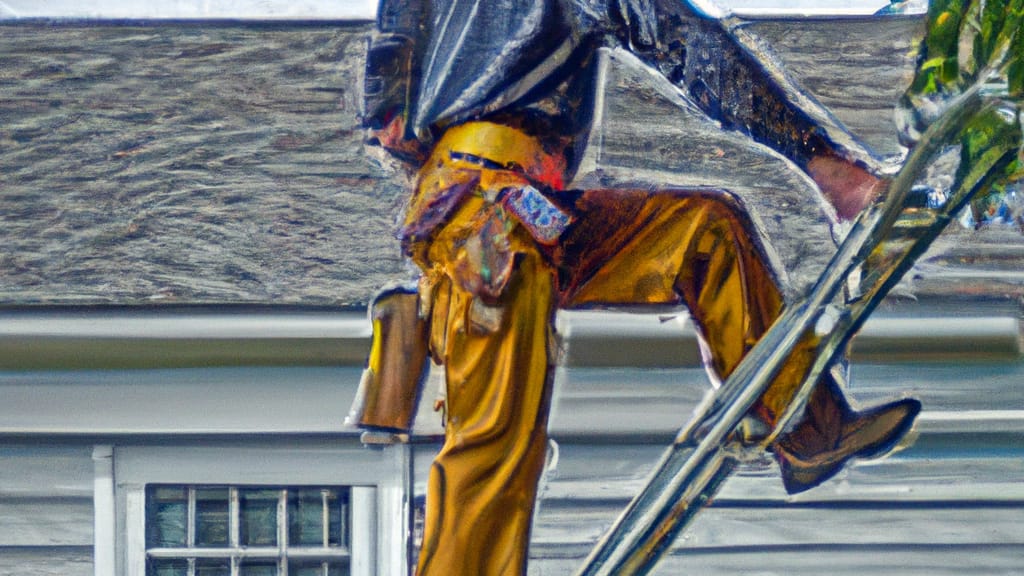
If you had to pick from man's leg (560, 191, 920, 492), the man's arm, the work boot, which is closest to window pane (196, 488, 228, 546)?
man's leg (560, 191, 920, 492)

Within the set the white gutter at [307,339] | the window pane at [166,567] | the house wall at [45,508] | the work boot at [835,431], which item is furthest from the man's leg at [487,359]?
the house wall at [45,508]

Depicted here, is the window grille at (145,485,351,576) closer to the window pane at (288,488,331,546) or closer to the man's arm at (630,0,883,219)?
the window pane at (288,488,331,546)

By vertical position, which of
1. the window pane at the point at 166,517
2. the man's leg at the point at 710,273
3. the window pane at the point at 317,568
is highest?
the man's leg at the point at 710,273

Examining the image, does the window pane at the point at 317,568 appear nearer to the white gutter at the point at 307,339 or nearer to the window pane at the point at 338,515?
the window pane at the point at 338,515

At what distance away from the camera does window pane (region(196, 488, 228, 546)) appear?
8.38ft

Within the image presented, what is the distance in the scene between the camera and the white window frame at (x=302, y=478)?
2.59 meters

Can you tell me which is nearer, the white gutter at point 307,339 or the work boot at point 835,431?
the work boot at point 835,431

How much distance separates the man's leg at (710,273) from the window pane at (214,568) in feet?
3.31

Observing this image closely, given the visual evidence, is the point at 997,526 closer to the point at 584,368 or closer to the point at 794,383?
the point at 584,368

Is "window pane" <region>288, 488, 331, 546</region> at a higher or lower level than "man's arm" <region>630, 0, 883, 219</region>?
lower

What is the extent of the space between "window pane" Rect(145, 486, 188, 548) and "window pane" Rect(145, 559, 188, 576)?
0.04 m

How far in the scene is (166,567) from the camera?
2.58 m

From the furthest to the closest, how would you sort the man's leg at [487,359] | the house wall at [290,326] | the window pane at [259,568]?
the window pane at [259,568]
the house wall at [290,326]
the man's leg at [487,359]

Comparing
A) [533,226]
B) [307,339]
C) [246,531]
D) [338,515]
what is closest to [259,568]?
[246,531]
